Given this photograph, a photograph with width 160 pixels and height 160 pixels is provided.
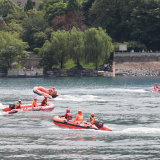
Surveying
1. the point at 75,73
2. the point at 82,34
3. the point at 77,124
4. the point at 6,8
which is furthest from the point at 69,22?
the point at 77,124

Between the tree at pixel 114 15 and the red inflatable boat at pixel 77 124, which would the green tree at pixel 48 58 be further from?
the red inflatable boat at pixel 77 124

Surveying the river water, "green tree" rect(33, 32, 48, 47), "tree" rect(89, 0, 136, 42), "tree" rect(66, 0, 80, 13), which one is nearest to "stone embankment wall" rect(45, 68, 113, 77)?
"green tree" rect(33, 32, 48, 47)

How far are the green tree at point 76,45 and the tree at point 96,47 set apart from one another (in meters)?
1.36

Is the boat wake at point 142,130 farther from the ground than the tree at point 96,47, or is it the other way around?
the tree at point 96,47

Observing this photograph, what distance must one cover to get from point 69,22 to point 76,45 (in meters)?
18.6

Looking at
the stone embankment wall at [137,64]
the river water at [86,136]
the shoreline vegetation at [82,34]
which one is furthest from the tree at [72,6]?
the river water at [86,136]

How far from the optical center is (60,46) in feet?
Result: 327

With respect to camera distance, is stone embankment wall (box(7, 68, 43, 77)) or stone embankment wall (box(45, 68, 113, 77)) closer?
stone embankment wall (box(45, 68, 113, 77))

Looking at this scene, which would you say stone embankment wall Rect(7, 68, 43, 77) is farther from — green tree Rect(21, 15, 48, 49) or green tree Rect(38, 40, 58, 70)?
green tree Rect(21, 15, 48, 49)

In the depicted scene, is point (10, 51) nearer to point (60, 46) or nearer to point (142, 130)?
point (60, 46)

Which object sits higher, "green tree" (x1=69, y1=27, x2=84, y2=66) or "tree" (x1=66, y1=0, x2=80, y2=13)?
"tree" (x1=66, y1=0, x2=80, y2=13)

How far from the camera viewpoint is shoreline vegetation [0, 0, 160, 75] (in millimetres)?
98875

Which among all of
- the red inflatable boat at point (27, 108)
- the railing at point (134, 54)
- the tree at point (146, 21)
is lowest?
the red inflatable boat at point (27, 108)

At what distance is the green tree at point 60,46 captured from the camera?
99.0 m
